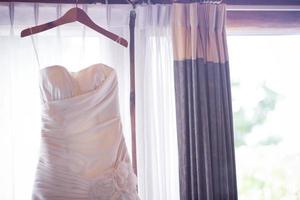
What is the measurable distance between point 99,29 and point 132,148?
0.52 metres

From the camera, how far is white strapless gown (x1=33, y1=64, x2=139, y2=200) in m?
1.05

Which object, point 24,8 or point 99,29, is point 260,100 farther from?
point 24,8

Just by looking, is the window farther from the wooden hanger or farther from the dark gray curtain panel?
the wooden hanger

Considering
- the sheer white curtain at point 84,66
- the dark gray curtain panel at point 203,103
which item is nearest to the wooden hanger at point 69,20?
the sheer white curtain at point 84,66

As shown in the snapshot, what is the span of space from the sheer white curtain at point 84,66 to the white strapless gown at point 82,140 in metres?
0.22

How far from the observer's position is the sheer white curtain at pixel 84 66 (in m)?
1.31

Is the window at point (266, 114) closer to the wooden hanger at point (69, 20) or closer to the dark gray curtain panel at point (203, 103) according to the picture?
the dark gray curtain panel at point (203, 103)

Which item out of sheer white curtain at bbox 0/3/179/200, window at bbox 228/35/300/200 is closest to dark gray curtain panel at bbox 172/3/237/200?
sheer white curtain at bbox 0/3/179/200

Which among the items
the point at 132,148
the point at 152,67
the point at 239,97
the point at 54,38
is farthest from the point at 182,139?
the point at 54,38

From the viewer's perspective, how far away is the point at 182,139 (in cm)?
133

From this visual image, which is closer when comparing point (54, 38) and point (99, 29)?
point (99, 29)

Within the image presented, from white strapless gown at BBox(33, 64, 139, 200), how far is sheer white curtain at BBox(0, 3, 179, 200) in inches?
8.6

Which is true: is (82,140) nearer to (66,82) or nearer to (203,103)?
(66,82)

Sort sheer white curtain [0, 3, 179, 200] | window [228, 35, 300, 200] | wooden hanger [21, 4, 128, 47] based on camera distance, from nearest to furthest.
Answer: wooden hanger [21, 4, 128, 47] < sheer white curtain [0, 3, 179, 200] < window [228, 35, 300, 200]
